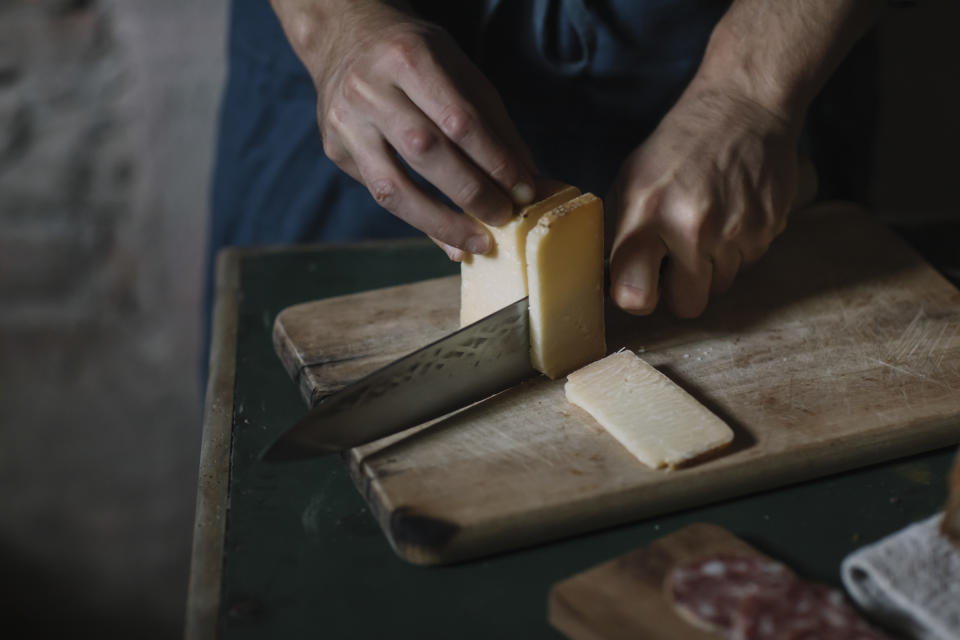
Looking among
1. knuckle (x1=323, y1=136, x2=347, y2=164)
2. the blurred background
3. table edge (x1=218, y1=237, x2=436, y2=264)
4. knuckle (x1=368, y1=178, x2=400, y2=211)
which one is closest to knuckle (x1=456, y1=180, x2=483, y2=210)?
knuckle (x1=368, y1=178, x2=400, y2=211)

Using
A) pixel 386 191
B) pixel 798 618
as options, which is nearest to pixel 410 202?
pixel 386 191

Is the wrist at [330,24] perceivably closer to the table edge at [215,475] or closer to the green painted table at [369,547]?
the table edge at [215,475]

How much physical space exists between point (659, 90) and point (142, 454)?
2.04 meters

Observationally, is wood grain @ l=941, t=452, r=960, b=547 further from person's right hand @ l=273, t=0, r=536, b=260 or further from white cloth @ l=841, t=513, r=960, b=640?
person's right hand @ l=273, t=0, r=536, b=260

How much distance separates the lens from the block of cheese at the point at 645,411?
107 centimetres

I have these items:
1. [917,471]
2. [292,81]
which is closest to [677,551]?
[917,471]

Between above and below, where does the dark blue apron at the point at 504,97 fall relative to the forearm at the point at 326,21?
below

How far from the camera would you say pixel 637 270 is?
51.3 inches

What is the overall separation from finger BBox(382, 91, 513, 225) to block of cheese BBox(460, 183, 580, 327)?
0.09ft

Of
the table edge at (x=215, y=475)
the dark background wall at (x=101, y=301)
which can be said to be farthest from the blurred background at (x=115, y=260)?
the table edge at (x=215, y=475)

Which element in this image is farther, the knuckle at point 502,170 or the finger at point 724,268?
the finger at point 724,268

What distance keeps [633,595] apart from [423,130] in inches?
25.3

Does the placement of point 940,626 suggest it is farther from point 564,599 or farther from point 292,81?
point 292,81

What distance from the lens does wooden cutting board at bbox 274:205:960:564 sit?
1.03 metres
